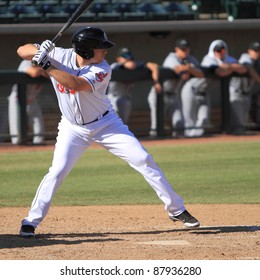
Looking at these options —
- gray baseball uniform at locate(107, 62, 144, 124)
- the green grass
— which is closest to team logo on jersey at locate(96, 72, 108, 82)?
the green grass

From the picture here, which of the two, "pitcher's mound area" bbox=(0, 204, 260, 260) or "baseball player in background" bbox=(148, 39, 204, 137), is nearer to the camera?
"pitcher's mound area" bbox=(0, 204, 260, 260)

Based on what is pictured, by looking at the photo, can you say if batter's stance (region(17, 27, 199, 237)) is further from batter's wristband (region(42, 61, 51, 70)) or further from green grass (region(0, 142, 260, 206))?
green grass (region(0, 142, 260, 206))

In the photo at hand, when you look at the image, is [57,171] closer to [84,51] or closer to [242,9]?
[84,51]

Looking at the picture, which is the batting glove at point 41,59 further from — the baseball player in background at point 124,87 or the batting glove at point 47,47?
the baseball player in background at point 124,87

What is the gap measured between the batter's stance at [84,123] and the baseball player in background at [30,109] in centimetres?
797

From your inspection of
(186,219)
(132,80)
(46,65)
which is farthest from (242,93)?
(46,65)

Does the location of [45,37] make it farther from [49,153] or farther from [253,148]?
[253,148]

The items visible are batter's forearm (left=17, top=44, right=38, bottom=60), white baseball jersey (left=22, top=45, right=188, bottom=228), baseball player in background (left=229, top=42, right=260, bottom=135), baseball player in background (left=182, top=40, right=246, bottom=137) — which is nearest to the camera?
batter's forearm (left=17, top=44, right=38, bottom=60)

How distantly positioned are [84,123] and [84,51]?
1.96 feet

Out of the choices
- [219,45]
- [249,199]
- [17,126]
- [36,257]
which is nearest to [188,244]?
[36,257]

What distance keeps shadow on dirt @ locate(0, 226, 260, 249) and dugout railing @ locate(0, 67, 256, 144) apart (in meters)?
7.90

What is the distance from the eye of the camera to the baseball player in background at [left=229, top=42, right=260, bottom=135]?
17.1 m

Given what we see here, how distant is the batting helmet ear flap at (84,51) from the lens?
7133mm

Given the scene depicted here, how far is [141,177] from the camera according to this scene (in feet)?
39.2
